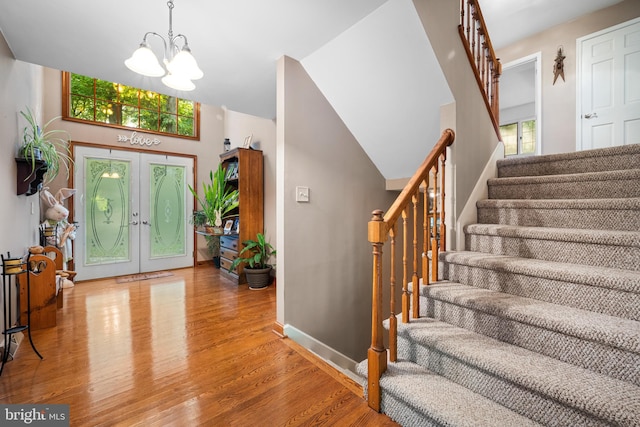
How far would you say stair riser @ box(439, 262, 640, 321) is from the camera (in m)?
1.27

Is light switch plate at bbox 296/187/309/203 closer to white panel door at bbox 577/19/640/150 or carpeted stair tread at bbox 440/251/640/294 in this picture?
carpeted stair tread at bbox 440/251/640/294

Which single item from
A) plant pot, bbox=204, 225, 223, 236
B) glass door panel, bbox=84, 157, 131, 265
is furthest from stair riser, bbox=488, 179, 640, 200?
glass door panel, bbox=84, 157, 131, 265

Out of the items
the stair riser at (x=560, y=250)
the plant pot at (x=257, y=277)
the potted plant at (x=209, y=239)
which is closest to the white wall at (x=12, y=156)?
the plant pot at (x=257, y=277)

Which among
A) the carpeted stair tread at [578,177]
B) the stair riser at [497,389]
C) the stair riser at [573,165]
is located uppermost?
the stair riser at [573,165]

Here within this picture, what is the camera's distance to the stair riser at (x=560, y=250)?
144 centimetres

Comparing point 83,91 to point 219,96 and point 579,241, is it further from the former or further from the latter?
point 579,241

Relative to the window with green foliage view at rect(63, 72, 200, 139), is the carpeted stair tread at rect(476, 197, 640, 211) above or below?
below

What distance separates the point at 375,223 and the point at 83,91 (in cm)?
542

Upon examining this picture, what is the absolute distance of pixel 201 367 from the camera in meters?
1.90

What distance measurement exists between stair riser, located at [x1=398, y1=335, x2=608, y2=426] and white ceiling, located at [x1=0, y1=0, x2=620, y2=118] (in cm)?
195

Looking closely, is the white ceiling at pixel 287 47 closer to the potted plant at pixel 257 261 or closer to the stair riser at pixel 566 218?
the stair riser at pixel 566 218

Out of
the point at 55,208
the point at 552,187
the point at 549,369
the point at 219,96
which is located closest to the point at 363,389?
the point at 549,369

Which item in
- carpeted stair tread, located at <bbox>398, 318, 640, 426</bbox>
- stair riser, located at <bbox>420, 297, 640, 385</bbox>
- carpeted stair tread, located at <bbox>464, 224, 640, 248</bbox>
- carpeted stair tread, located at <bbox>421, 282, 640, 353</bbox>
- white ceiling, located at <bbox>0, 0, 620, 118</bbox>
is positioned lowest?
carpeted stair tread, located at <bbox>398, 318, 640, 426</bbox>

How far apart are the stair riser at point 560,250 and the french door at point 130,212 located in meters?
4.88
